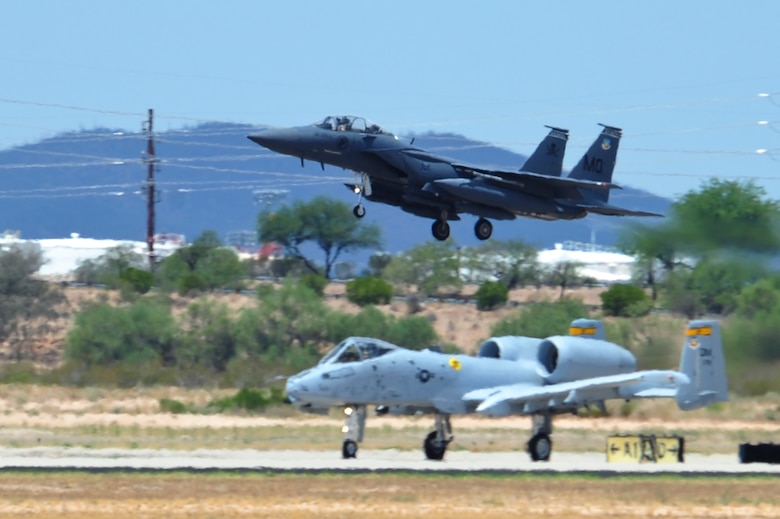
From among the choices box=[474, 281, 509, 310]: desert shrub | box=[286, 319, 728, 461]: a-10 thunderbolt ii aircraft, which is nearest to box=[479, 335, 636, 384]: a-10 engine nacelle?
box=[286, 319, 728, 461]: a-10 thunderbolt ii aircraft

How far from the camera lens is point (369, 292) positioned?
67.5 m

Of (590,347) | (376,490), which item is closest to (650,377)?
(590,347)

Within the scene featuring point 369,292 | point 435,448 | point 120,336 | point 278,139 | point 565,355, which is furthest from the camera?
point 369,292

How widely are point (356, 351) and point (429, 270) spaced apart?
43.2 metres

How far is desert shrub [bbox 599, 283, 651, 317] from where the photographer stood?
60469 millimetres

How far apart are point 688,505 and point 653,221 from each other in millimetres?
20717

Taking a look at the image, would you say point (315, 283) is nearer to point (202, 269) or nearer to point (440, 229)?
point (202, 269)

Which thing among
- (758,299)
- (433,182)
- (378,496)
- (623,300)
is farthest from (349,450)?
(623,300)

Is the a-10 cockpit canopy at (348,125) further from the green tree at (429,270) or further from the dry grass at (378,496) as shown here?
the green tree at (429,270)

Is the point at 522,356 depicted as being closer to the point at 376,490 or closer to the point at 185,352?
the point at 376,490

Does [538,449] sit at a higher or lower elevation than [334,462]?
higher

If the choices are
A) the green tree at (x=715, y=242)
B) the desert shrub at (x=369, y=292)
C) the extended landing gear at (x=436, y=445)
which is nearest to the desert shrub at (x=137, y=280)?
the desert shrub at (x=369, y=292)

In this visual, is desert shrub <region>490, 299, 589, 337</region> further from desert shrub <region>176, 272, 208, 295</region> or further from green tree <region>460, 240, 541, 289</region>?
desert shrub <region>176, 272, 208, 295</region>

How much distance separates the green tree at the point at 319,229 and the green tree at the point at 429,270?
9588mm
